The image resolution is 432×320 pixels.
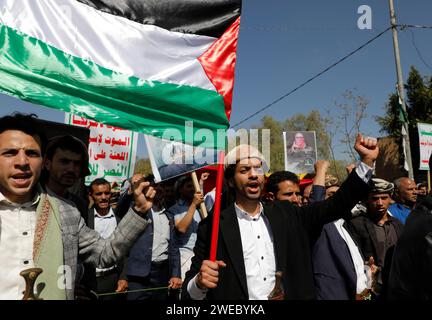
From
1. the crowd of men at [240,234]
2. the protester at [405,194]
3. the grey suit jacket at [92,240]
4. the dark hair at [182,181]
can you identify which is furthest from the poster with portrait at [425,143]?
the grey suit jacket at [92,240]

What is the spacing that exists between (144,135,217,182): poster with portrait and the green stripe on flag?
6 cm

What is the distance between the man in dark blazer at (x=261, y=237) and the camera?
2.40 m

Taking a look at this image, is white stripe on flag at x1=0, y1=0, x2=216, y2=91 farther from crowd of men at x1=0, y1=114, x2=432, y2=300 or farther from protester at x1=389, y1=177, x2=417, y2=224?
protester at x1=389, y1=177, x2=417, y2=224

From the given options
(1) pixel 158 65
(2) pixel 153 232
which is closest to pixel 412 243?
(1) pixel 158 65

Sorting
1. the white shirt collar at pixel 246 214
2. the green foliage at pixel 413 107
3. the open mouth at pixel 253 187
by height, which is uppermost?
the green foliage at pixel 413 107

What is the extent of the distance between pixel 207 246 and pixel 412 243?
1254 millimetres

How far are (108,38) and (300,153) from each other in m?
7.89

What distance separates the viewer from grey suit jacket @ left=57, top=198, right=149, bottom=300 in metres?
2.03

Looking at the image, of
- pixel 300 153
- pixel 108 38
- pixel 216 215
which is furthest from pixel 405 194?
pixel 108 38

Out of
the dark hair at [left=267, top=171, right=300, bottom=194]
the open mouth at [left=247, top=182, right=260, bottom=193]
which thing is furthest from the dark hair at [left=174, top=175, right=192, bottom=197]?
the open mouth at [left=247, top=182, right=260, bottom=193]

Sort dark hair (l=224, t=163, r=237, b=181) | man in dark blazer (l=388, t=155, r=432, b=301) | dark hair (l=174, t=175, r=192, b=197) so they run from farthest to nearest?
dark hair (l=174, t=175, r=192, b=197) < dark hair (l=224, t=163, r=237, b=181) < man in dark blazer (l=388, t=155, r=432, b=301)

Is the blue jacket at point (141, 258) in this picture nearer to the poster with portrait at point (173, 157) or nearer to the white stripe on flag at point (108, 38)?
the poster with portrait at point (173, 157)

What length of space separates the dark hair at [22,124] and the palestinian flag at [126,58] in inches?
4.8

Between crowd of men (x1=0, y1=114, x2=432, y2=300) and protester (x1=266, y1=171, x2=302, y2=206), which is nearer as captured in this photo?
crowd of men (x1=0, y1=114, x2=432, y2=300)
